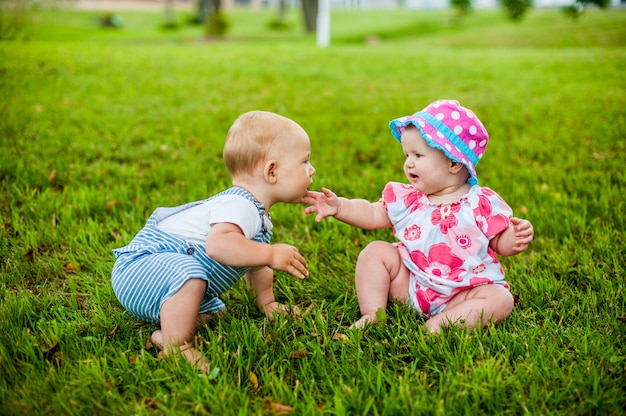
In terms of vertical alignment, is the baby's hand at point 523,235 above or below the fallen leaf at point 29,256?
above

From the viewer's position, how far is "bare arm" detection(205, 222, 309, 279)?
7.48 feet

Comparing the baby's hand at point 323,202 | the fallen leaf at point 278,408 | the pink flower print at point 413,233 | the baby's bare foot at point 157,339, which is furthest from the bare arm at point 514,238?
the baby's bare foot at point 157,339

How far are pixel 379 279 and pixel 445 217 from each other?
0.45m

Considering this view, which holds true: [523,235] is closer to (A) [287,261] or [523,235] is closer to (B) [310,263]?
(A) [287,261]

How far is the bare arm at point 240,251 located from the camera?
2.28 m

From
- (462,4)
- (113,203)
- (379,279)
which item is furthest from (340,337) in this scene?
(462,4)

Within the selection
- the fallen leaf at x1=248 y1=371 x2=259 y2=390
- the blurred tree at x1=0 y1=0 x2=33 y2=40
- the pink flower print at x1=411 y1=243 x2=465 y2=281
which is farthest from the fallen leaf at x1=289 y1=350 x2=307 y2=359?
the blurred tree at x1=0 y1=0 x2=33 y2=40

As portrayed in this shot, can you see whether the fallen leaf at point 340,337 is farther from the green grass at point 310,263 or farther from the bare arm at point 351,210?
the bare arm at point 351,210

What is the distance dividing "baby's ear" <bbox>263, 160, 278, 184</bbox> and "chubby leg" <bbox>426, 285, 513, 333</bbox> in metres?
1.00

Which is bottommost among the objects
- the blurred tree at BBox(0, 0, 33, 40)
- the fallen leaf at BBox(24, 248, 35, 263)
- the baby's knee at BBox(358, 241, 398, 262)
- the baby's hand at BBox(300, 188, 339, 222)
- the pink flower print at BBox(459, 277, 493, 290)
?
the fallen leaf at BBox(24, 248, 35, 263)

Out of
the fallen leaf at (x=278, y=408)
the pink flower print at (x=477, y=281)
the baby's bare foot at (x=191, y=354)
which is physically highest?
the pink flower print at (x=477, y=281)

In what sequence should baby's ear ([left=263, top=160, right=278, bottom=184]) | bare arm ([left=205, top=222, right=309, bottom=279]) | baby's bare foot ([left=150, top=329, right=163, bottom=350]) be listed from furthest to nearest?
baby's ear ([left=263, top=160, right=278, bottom=184]), baby's bare foot ([left=150, top=329, right=163, bottom=350]), bare arm ([left=205, top=222, right=309, bottom=279])

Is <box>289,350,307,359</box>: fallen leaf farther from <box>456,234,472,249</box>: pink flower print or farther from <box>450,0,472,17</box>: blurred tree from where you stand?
<box>450,0,472,17</box>: blurred tree

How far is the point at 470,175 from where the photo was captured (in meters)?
2.61
